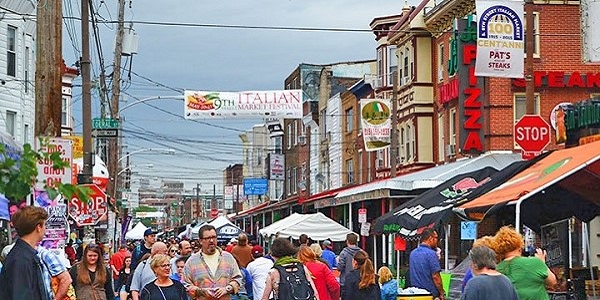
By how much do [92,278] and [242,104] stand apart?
33.1m

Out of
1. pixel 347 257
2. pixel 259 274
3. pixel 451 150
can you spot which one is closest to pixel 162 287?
pixel 259 274

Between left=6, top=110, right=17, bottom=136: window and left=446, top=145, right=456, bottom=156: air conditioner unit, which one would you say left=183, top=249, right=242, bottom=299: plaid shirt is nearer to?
left=6, top=110, right=17, bottom=136: window

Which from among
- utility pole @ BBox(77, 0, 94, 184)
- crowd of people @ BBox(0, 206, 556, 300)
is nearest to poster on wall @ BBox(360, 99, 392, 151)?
utility pole @ BBox(77, 0, 94, 184)

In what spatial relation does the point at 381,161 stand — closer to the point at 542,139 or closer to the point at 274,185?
the point at 542,139

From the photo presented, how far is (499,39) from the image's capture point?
24359 millimetres

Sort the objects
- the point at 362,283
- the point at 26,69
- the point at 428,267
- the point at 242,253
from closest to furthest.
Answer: the point at 362,283 → the point at 428,267 → the point at 242,253 → the point at 26,69

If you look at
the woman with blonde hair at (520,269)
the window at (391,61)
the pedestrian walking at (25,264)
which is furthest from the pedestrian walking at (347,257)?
the window at (391,61)

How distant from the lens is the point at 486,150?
36.9 meters

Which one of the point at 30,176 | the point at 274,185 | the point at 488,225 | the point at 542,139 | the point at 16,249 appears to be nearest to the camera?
the point at 30,176

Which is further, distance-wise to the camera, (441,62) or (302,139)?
(302,139)

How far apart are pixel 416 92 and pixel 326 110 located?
22.6 meters

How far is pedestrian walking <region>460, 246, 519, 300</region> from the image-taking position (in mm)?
9578

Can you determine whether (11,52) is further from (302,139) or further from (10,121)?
(302,139)

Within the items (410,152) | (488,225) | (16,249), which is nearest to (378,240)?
(410,152)
